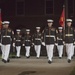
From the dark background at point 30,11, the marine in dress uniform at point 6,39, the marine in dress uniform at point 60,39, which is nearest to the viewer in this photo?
the marine in dress uniform at point 6,39

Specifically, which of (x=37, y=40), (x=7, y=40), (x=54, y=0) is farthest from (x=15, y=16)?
(x=7, y=40)

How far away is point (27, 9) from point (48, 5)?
7.03 feet

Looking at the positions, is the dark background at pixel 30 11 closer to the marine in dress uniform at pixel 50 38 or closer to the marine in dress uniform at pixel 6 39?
the marine in dress uniform at pixel 6 39

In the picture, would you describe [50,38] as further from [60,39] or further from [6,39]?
[60,39]

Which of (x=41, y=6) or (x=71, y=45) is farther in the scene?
(x=41, y=6)

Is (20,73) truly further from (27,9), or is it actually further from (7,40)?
(27,9)

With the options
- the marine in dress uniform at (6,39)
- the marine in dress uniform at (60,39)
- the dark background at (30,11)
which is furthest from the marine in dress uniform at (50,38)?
the dark background at (30,11)

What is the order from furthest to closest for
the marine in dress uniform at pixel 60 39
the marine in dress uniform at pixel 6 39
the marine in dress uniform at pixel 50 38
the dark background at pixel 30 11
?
the dark background at pixel 30 11, the marine in dress uniform at pixel 60 39, the marine in dress uniform at pixel 6 39, the marine in dress uniform at pixel 50 38

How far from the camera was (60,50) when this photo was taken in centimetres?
2558

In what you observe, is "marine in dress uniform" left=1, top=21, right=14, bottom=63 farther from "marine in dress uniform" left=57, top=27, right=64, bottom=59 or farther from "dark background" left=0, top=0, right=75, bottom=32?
"dark background" left=0, top=0, right=75, bottom=32

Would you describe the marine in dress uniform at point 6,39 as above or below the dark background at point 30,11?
below

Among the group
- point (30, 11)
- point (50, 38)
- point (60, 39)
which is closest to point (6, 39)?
point (50, 38)

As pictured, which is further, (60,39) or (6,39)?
(60,39)

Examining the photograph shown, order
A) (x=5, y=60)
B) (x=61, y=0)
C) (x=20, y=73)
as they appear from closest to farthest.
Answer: (x=20, y=73), (x=5, y=60), (x=61, y=0)
